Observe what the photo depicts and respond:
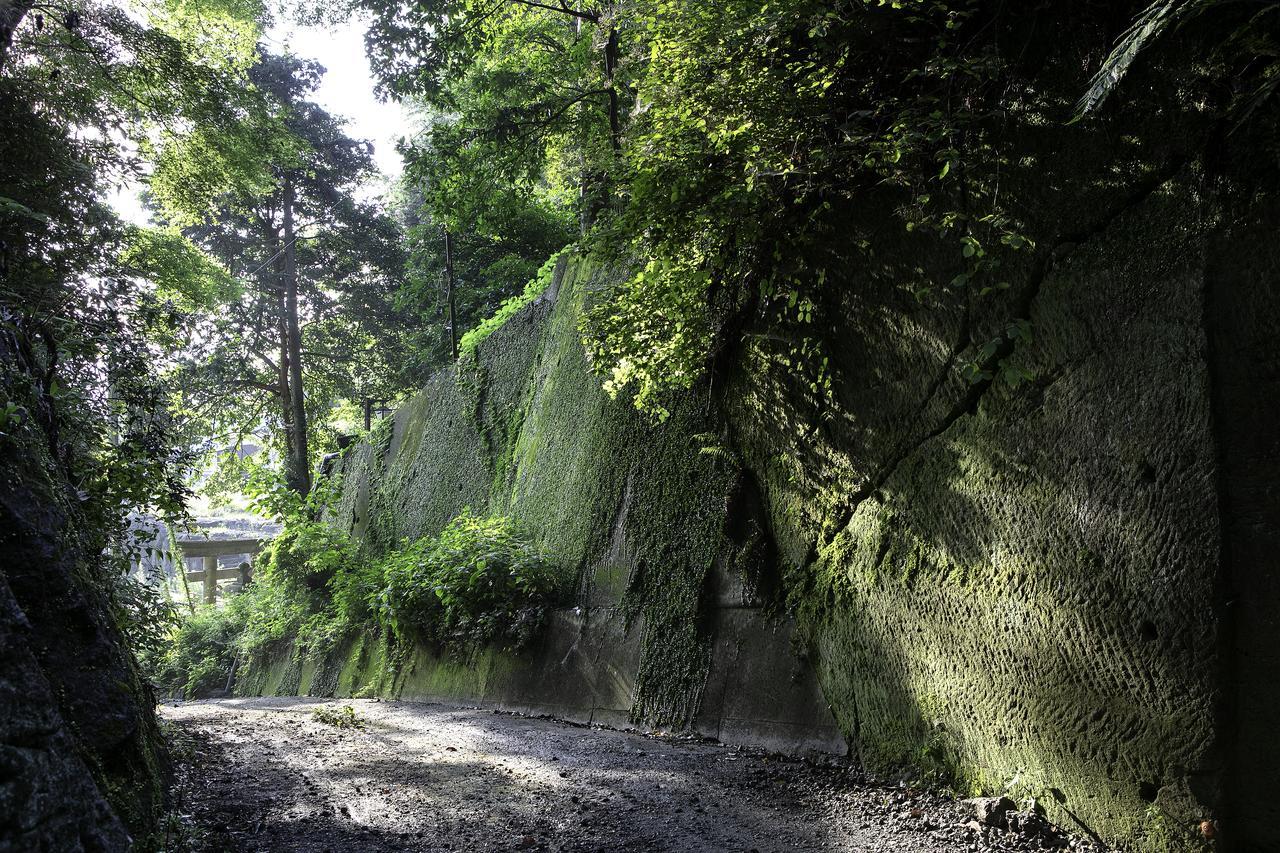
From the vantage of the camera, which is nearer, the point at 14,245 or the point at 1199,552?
the point at 1199,552

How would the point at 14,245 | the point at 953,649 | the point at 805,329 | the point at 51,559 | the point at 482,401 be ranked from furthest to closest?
the point at 482,401 → the point at 14,245 → the point at 805,329 → the point at 953,649 → the point at 51,559

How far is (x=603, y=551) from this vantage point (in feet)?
23.1

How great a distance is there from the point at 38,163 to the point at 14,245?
58.7 inches

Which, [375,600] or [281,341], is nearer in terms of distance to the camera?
[375,600]

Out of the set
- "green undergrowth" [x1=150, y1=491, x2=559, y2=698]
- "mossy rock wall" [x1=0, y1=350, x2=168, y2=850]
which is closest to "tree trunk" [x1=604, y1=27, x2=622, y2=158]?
"green undergrowth" [x1=150, y1=491, x2=559, y2=698]

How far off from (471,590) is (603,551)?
5.71 ft

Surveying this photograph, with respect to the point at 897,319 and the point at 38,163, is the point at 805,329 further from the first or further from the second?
the point at 38,163

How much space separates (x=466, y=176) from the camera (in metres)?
8.56

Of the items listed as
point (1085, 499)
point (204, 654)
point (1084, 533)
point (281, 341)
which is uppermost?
point (281, 341)

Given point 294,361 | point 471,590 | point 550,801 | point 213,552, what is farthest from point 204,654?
point 550,801

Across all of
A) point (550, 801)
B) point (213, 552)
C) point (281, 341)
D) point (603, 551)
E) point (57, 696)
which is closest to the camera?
point (57, 696)

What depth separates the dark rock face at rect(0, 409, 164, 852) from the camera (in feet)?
5.93

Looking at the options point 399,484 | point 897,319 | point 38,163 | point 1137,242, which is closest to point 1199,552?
point 1137,242

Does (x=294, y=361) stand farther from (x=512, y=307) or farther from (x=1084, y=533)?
(x=1084, y=533)
